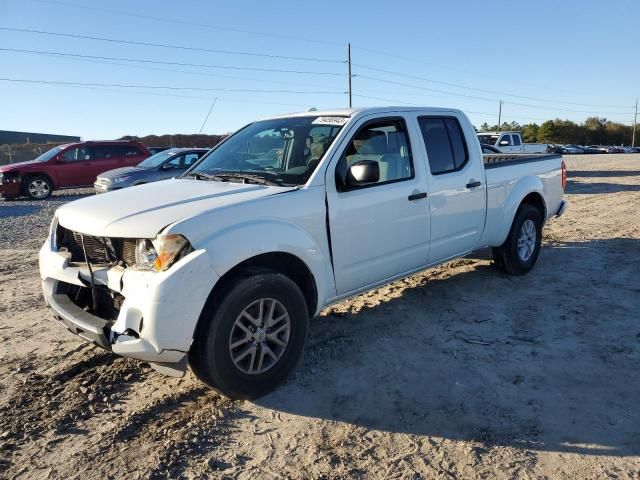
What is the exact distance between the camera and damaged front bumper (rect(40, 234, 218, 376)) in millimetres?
2850

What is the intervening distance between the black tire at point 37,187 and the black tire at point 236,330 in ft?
50.4

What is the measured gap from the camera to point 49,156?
16.4 m

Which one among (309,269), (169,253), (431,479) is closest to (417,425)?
(431,479)

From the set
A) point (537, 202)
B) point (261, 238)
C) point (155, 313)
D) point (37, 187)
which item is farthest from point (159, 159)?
point (155, 313)

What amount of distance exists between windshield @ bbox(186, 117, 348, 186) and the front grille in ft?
3.63

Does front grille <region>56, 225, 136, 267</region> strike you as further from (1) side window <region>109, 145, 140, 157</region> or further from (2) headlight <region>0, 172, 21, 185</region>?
(1) side window <region>109, 145, 140, 157</region>

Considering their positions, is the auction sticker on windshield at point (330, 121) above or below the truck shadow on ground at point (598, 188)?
above

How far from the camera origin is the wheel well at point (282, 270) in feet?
10.5

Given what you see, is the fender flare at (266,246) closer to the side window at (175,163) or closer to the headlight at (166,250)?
the headlight at (166,250)

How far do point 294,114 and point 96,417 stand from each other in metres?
2.92

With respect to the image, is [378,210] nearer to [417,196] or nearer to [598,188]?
[417,196]

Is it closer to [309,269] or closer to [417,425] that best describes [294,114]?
[309,269]

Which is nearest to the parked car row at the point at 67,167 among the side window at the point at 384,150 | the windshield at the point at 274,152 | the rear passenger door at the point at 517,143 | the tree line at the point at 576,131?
the windshield at the point at 274,152

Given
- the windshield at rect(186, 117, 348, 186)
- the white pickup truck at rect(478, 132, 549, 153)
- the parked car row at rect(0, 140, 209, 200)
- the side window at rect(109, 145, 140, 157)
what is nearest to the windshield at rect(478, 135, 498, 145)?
the white pickup truck at rect(478, 132, 549, 153)
